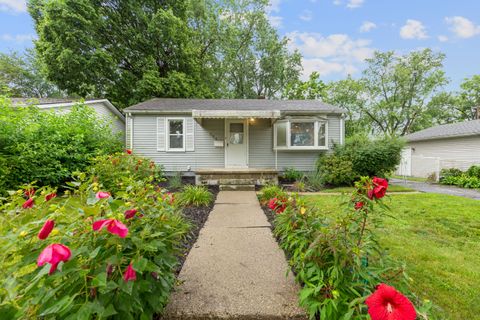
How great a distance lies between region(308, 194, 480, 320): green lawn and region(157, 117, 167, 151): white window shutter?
22.7 ft

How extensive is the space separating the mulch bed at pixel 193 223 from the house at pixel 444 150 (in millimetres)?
9255

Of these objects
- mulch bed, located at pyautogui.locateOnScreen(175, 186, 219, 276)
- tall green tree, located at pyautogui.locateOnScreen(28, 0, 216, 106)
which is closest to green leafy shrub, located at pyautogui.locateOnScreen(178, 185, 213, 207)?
mulch bed, located at pyautogui.locateOnScreen(175, 186, 219, 276)

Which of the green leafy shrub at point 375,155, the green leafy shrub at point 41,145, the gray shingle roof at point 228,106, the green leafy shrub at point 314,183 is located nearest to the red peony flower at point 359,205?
the green leafy shrub at point 41,145

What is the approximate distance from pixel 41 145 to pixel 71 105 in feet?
13.7

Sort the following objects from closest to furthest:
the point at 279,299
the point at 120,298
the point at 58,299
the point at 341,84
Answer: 1. the point at 58,299
2. the point at 120,298
3. the point at 279,299
4. the point at 341,84

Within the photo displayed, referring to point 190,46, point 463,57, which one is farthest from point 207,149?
point 463,57

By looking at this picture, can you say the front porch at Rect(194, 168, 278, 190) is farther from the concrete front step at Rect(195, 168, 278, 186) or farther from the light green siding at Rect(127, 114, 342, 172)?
the light green siding at Rect(127, 114, 342, 172)

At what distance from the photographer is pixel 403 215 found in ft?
14.8

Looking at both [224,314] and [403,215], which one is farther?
[403,215]

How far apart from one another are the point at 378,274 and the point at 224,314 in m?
1.11

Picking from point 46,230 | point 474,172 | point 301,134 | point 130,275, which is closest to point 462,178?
point 474,172

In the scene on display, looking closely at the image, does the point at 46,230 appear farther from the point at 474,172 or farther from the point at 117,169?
the point at 474,172

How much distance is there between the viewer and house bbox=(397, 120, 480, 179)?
36.6ft

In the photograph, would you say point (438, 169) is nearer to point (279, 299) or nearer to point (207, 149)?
point (207, 149)
